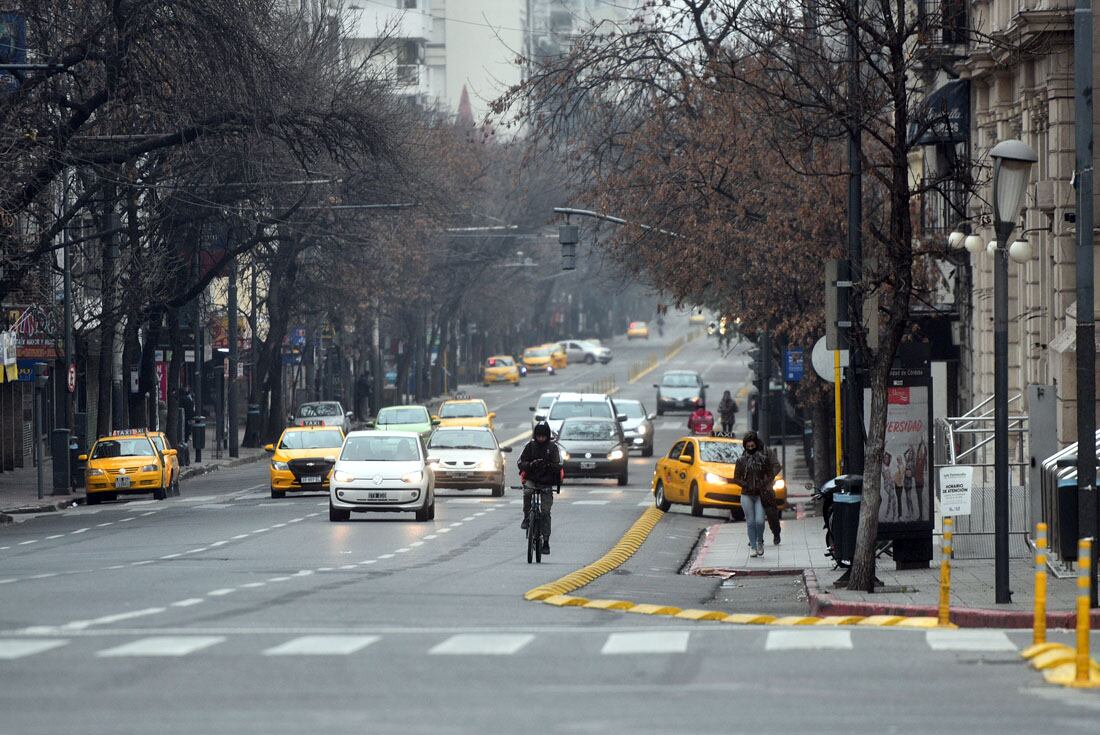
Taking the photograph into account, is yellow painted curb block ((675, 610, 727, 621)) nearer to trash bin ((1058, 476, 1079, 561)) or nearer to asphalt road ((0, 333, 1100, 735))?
asphalt road ((0, 333, 1100, 735))

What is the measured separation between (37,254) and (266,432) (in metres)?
32.5

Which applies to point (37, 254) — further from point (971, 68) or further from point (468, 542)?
point (971, 68)

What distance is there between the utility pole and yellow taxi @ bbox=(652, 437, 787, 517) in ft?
62.3

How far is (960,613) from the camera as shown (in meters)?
17.2

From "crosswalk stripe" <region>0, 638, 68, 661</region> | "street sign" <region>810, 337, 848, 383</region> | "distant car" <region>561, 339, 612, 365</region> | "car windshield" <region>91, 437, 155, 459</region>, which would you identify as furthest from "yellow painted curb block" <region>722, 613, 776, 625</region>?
"distant car" <region>561, 339, 612, 365</region>

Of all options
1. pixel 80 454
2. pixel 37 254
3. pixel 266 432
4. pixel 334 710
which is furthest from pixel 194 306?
pixel 334 710

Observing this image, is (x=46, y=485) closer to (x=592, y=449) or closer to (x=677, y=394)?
(x=592, y=449)

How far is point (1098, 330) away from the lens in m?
29.9

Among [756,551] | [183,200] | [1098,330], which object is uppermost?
[183,200]

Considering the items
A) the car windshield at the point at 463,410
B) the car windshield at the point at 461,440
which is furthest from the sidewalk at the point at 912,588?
the car windshield at the point at 463,410

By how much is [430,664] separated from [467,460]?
3026cm

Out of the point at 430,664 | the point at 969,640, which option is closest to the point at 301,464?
the point at 969,640

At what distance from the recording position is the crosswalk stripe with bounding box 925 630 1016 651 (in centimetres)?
1387

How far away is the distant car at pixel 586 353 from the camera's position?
13855cm
